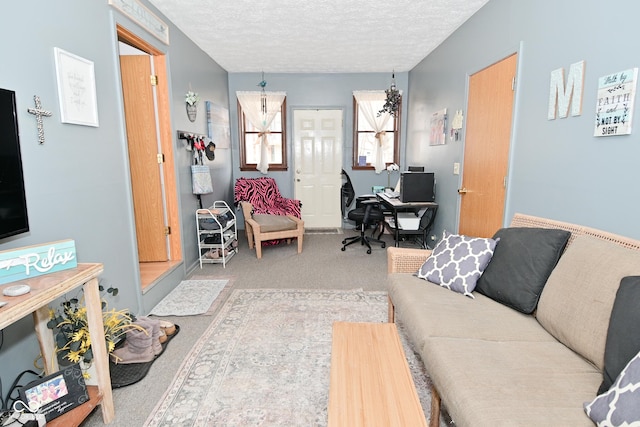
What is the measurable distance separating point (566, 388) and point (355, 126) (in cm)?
492

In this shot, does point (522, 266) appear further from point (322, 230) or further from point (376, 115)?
point (376, 115)

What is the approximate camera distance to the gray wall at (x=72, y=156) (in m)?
1.61

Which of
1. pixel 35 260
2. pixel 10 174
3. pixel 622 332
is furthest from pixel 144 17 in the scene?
pixel 622 332

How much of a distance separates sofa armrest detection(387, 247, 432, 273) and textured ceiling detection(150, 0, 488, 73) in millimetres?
2155

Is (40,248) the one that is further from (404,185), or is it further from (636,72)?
(404,185)

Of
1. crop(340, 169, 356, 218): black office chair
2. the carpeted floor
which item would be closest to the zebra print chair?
the carpeted floor

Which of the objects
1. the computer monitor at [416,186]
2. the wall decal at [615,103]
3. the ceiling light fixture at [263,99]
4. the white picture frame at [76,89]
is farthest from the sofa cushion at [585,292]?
the ceiling light fixture at [263,99]

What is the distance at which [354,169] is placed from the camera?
5.73 m

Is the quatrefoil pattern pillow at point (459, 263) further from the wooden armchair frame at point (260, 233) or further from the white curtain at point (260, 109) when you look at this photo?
the white curtain at point (260, 109)

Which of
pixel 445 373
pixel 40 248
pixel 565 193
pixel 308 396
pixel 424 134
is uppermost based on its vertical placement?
pixel 424 134

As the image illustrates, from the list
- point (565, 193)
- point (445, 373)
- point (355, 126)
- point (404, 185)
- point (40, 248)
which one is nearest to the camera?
point (445, 373)

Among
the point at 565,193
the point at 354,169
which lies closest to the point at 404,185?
the point at 354,169

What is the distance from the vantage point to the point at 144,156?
3.24 metres

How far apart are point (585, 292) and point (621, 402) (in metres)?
0.57
